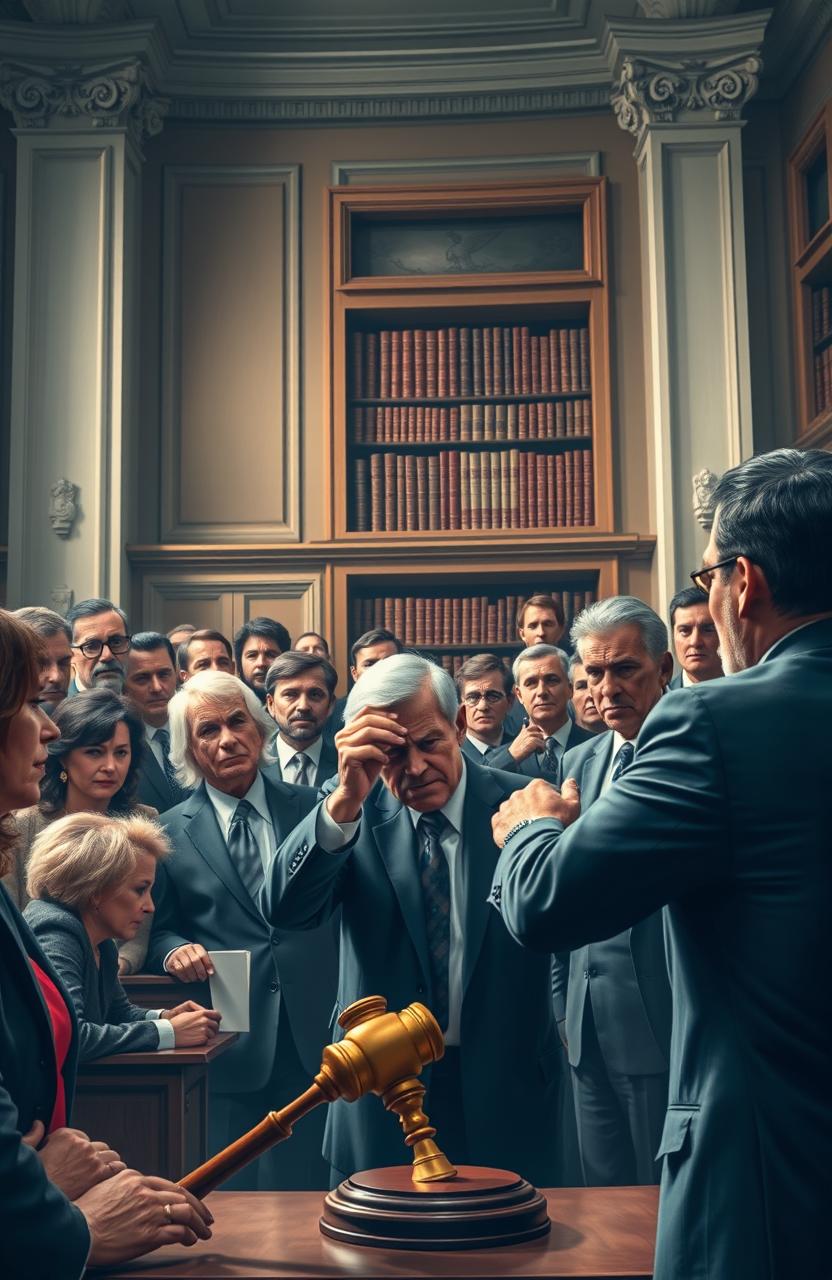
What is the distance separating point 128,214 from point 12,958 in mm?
6575

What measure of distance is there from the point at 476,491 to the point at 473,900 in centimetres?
524

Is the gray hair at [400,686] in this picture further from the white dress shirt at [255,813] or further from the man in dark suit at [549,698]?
the man in dark suit at [549,698]

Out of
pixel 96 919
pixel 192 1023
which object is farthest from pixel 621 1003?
pixel 96 919

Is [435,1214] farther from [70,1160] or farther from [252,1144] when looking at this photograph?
[70,1160]

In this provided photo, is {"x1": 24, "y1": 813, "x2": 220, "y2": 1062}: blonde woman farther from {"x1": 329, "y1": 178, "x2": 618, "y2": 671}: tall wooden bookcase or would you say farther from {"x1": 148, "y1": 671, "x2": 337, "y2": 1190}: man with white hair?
{"x1": 329, "y1": 178, "x2": 618, "y2": 671}: tall wooden bookcase

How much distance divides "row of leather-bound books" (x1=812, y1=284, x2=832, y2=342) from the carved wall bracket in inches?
39.8

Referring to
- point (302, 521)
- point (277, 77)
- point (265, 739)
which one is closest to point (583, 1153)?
point (265, 739)

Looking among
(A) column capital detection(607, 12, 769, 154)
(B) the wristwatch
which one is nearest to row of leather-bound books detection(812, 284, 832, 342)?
(A) column capital detection(607, 12, 769, 154)

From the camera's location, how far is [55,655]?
4.51 meters

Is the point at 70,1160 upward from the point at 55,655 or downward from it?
downward

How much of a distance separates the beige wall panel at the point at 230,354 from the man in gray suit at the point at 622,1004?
4451 mm

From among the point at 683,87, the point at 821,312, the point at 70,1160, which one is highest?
the point at 683,87

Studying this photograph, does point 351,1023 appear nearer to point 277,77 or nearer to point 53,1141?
point 53,1141

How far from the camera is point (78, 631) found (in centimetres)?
513
